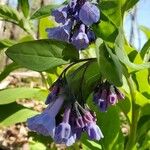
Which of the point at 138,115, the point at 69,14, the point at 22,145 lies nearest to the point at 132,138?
the point at 138,115

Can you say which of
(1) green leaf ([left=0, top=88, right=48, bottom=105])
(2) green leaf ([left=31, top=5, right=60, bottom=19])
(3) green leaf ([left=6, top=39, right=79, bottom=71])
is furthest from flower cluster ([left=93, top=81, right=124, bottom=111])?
(1) green leaf ([left=0, top=88, right=48, bottom=105])

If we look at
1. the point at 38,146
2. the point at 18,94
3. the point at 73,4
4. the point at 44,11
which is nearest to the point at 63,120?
the point at 73,4

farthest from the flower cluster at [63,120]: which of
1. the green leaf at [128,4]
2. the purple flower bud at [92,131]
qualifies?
the green leaf at [128,4]

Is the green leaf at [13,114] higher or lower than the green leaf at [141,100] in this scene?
lower

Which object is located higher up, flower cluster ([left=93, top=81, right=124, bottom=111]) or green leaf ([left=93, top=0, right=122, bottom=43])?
green leaf ([left=93, top=0, right=122, bottom=43])

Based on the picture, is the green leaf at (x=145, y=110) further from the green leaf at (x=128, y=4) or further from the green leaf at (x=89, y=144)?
the green leaf at (x=128, y=4)

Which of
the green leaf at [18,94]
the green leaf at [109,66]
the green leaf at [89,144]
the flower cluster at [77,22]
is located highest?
the flower cluster at [77,22]

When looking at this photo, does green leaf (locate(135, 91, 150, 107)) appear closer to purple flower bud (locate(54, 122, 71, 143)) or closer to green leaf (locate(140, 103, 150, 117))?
green leaf (locate(140, 103, 150, 117))
